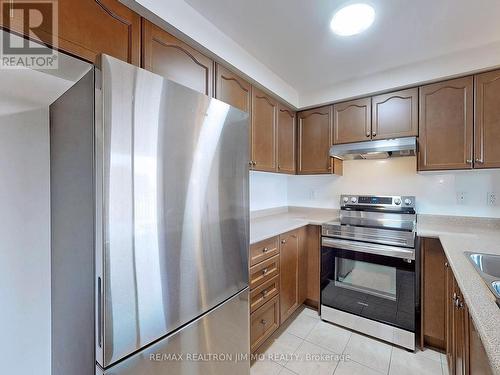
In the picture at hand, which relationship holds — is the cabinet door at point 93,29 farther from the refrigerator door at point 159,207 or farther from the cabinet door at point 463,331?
the cabinet door at point 463,331

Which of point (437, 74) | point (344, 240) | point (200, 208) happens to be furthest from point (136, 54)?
point (437, 74)

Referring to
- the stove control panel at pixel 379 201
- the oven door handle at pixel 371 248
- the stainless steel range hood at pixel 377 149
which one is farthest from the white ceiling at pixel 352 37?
the oven door handle at pixel 371 248

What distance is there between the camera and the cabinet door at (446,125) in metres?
1.87

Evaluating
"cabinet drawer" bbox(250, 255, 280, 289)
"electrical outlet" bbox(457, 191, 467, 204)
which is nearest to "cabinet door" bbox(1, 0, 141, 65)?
"cabinet drawer" bbox(250, 255, 280, 289)

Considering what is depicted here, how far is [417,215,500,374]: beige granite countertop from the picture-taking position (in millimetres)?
645

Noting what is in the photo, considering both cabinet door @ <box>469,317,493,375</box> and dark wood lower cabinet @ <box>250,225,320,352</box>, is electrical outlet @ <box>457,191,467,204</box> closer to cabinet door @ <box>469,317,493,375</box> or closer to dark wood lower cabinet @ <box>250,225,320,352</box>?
dark wood lower cabinet @ <box>250,225,320,352</box>

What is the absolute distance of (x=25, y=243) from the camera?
1.11 metres

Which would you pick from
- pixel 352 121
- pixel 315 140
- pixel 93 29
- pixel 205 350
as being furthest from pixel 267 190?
pixel 93 29

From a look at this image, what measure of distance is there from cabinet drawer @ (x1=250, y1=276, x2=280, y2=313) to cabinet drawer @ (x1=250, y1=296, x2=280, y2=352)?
0.04 metres

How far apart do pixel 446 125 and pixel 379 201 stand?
85 centimetres

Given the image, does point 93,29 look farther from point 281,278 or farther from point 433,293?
point 433,293

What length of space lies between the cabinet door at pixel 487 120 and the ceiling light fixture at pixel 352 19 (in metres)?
1.13

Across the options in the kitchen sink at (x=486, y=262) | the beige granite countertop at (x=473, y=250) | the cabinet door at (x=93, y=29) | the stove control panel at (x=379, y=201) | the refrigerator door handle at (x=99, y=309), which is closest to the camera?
the beige granite countertop at (x=473, y=250)

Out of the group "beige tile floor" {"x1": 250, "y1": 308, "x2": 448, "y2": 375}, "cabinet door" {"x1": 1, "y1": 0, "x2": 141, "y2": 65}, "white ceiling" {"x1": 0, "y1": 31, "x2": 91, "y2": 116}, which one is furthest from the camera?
"beige tile floor" {"x1": 250, "y1": 308, "x2": 448, "y2": 375}
